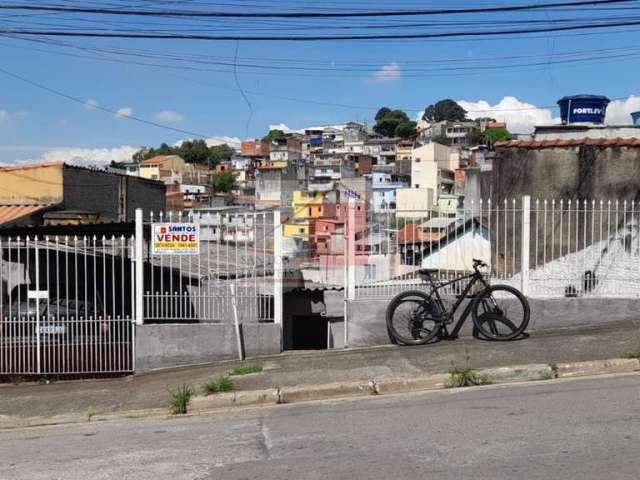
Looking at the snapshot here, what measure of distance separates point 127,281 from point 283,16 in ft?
16.3

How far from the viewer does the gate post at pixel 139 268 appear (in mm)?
9680

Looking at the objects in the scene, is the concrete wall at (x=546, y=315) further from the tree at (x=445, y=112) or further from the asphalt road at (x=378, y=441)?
the tree at (x=445, y=112)

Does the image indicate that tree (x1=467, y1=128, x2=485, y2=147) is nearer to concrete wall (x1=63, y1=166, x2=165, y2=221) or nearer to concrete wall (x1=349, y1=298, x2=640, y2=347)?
concrete wall (x1=63, y1=166, x2=165, y2=221)

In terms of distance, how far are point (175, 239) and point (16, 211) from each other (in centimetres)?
1105

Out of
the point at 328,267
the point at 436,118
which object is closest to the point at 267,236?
the point at 328,267

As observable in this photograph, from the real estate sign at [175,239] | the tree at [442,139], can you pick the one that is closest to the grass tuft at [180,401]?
the real estate sign at [175,239]

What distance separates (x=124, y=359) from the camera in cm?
989

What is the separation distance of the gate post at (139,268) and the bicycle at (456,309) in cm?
361

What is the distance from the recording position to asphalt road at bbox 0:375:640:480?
487 centimetres

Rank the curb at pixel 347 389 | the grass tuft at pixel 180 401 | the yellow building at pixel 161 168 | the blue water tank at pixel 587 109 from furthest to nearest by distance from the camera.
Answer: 1. the yellow building at pixel 161 168
2. the blue water tank at pixel 587 109
3. the curb at pixel 347 389
4. the grass tuft at pixel 180 401

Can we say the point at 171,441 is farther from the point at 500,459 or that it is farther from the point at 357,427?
the point at 500,459

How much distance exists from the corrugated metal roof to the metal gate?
8399 mm

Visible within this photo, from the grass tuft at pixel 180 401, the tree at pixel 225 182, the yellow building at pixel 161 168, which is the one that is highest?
the yellow building at pixel 161 168

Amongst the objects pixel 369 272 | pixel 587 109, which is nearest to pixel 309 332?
pixel 369 272
